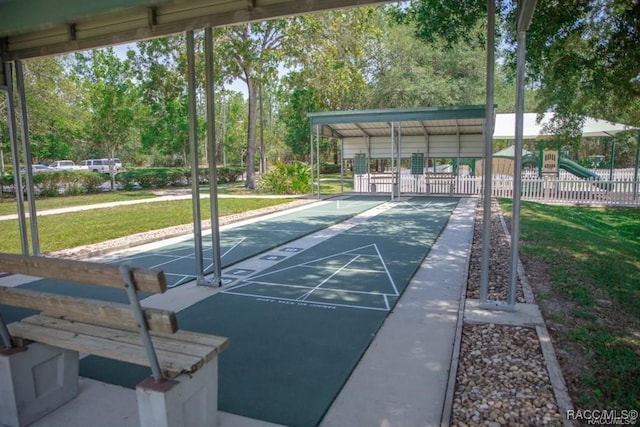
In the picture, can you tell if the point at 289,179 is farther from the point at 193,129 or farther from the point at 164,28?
the point at 164,28

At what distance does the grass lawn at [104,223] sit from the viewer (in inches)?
356

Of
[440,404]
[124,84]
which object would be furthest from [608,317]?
[124,84]

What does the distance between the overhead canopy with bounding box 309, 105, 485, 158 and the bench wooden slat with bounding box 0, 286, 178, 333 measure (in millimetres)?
15443

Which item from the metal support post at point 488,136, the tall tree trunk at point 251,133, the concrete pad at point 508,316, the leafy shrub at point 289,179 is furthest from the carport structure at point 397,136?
the concrete pad at point 508,316

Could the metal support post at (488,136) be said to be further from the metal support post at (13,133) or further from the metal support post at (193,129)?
the metal support post at (13,133)

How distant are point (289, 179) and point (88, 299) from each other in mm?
17925

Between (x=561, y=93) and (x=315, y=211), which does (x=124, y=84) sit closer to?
(x=315, y=211)

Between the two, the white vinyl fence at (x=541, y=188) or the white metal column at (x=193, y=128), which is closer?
the white metal column at (x=193, y=128)

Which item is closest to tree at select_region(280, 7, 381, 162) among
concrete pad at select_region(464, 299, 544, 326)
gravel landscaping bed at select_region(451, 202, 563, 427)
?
concrete pad at select_region(464, 299, 544, 326)

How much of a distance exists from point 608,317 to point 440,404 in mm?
2740

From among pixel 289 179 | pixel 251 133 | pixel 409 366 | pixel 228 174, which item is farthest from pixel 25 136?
pixel 228 174

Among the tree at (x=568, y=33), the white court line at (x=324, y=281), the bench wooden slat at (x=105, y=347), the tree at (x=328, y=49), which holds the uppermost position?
the tree at (x=328, y=49)

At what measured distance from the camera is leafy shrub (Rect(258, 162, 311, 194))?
20.2 metres

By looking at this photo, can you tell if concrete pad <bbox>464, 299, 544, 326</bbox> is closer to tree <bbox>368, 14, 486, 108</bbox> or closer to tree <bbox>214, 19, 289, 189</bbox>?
tree <bbox>214, 19, 289, 189</bbox>
